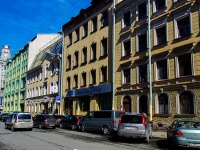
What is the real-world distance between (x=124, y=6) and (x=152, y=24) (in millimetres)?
4924

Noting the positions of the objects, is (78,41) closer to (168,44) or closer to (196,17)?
(168,44)

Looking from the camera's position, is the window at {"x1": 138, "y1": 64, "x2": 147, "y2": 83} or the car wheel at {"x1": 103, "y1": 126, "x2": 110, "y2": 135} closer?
the car wheel at {"x1": 103, "y1": 126, "x2": 110, "y2": 135}

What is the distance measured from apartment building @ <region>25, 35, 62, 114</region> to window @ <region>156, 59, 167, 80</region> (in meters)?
17.5

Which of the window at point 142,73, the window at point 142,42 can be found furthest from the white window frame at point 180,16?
the window at point 142,73

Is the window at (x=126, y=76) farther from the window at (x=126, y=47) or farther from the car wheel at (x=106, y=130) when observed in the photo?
the car wheel at (x=106, y=130)

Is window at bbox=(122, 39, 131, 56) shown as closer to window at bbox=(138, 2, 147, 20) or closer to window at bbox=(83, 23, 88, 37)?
window at bbox=(138, 2, 147, 20)

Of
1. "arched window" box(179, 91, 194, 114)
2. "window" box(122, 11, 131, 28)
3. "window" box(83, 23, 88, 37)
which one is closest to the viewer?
"arched window" box(179, 91, 194, 114)

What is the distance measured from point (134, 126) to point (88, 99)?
17053mm

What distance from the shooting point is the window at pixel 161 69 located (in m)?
20.8

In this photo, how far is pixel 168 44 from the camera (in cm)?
2062

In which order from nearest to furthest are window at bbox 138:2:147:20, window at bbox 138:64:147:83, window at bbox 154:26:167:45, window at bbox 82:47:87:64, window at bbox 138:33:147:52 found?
window at bbox 154:26:167:45 → window at bbox 138:64:147:83 → window at bbox 138:33:147:52 → window at bbox 138:2:147:20 → window at bbox 82:47:87:64

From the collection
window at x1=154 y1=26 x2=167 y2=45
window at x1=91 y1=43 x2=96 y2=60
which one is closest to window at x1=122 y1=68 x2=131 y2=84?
window at x1=154 y1=26 x2=167 y2=45

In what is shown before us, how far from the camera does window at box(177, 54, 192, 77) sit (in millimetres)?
18844

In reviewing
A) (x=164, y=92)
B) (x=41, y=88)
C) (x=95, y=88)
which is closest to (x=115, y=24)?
(x=95, y=88)
